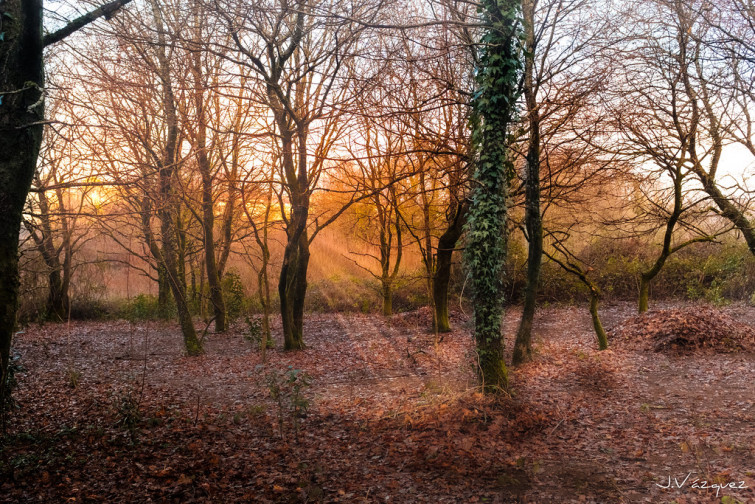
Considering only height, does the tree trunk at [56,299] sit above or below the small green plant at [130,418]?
above

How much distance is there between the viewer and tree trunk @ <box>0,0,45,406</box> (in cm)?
548

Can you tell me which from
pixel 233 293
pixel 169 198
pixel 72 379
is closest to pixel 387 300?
pixel 233 293

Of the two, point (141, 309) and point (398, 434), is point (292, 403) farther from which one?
point (141, 309)

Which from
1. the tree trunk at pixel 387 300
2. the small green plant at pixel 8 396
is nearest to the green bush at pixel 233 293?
the tree trunk at pixel 387 300

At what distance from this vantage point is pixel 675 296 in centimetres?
1759

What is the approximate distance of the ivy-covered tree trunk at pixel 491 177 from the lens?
7188 millimetres

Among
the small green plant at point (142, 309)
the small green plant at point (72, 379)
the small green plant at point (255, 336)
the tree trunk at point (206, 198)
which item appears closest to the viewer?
the small green plant at point (72, 379)

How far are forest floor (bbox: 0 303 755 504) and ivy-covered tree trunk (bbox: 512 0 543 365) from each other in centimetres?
71

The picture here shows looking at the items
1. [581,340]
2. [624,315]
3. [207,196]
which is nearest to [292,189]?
[207,196]

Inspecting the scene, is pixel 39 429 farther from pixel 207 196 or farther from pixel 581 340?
pixel 581 340

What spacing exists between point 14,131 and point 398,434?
5.61 metres

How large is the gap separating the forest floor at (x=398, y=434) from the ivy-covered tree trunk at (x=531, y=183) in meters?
0.71

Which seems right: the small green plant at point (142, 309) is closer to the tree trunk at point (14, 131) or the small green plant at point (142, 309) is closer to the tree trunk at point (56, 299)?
the tree trunk at point (56, 299)
